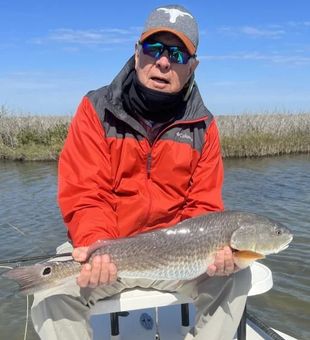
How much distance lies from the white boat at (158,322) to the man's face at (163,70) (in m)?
1.48

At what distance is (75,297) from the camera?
116 inches

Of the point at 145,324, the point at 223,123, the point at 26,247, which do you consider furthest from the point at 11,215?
the point at 223,123

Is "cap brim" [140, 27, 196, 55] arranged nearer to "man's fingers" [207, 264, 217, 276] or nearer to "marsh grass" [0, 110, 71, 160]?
"man's fingers" [207, 264, 217, 276]

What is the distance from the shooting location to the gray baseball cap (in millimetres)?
3350

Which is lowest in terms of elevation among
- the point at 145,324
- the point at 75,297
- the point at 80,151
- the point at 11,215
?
the point at 11,215

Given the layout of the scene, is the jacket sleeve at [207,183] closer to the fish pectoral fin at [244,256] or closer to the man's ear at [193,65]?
the man's ear at [193,65]

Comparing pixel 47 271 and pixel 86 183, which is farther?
pixel 86 183

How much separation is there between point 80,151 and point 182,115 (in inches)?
33.4

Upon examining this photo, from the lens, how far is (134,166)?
3504 millimetres

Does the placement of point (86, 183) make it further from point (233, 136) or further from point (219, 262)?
point (233, 136)

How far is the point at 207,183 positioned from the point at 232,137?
21.6 meters

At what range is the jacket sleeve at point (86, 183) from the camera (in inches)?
121

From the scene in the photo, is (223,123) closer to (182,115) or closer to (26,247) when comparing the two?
(26,247)

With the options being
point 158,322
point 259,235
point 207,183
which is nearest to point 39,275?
point 259,235
